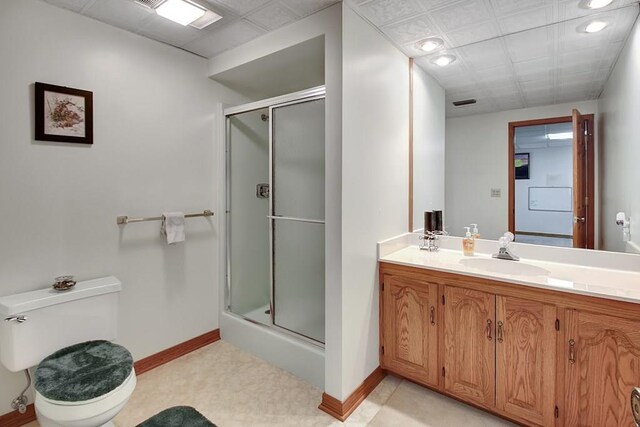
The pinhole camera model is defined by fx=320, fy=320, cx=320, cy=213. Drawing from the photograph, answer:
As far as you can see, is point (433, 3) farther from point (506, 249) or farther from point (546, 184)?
point (506, 249)

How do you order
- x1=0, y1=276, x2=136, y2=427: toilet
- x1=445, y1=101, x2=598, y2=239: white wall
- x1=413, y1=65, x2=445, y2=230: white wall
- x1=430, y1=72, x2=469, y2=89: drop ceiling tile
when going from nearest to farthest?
x1=0, y1=276, x2=136, y2=427: toilet < x1=445, y1=101, x2=598, y2=239: white wall < x1=430, y1=72, x2=469, y2=89: drop ceiling tile < x1=413, y1=65, x2=445, y2=230: white wall

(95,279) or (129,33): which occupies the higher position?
(129,33)

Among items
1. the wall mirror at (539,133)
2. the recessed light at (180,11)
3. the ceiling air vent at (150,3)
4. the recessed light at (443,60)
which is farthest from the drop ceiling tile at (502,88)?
the ceiling air vent at (150,3)

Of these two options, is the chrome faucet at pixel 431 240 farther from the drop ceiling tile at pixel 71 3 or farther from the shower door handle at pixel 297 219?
the drop ceiling tile at pixel 71 3

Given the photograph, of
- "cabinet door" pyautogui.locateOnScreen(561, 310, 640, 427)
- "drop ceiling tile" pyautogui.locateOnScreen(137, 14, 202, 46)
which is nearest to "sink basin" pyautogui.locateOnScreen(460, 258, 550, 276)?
"cabinet door" pyautogui.locateOnScreen(561, 310, 640, 427)

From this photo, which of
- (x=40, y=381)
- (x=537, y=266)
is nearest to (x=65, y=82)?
(x=40, y=381)

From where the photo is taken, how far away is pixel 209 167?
2.66m

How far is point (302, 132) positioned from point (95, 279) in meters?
1.66

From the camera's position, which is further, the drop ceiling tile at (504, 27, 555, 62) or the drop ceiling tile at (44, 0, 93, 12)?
the drop ceiling tile at (504, 27, 555, 62)

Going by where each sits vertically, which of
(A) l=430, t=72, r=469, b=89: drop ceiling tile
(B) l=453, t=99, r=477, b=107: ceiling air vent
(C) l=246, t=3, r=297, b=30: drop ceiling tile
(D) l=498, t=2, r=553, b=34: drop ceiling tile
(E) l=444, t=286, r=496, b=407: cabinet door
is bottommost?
(E) l=444, t=286, r=496, b=407: cabinet door

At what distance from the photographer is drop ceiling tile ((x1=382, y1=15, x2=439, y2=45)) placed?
1.92 meters

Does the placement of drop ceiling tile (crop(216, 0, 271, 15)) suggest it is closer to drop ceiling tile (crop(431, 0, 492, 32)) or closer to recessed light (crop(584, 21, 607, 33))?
drop ceiling tile (crop(431, 0, 492, 32))

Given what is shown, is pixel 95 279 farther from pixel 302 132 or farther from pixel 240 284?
pixel 302 132

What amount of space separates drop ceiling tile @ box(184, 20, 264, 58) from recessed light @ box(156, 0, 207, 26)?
212 mm
